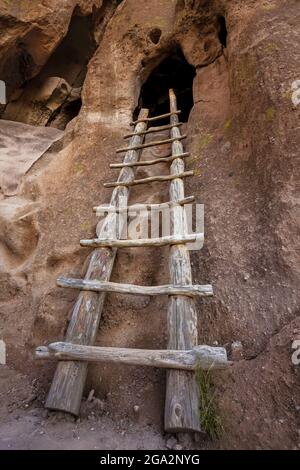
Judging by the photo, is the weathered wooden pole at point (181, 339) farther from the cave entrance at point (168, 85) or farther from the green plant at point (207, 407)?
the cave entrance at point (168, 85)

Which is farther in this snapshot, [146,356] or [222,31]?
[222,31]

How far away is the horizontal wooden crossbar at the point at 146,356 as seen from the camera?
4.00 ft

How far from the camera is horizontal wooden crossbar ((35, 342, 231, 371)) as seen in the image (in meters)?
1.22

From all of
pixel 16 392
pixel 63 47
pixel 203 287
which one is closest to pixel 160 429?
pixel 203 287

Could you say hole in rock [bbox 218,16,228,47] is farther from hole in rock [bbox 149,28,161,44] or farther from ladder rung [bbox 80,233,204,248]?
ladder rung [bbox 80,233,204,248]

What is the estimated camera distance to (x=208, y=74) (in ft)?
12.0

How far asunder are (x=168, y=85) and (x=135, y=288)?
5.84 m

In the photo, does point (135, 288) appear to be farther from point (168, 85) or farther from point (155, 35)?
point (168, 85)

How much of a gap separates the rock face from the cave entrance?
46.6 inches

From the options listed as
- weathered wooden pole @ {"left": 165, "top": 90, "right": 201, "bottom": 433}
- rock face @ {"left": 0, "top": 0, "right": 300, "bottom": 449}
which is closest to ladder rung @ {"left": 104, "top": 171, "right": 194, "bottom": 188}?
rock face @ {"left": 0, "top": 0, "right": 300, "bottom": 449}

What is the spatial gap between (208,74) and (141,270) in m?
3.04

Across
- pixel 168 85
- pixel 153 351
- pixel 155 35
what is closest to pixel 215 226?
pixel 153 351

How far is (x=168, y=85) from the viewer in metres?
6.12

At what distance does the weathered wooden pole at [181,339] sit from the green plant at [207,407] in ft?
0.10
